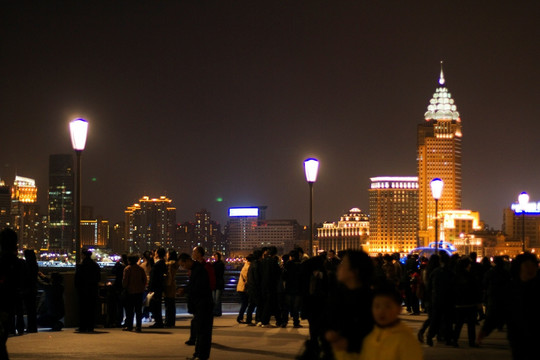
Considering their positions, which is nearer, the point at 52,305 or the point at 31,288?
the point at 31,288

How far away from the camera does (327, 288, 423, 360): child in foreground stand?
5.30 meters

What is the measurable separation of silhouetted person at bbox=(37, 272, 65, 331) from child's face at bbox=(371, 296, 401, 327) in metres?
13.2

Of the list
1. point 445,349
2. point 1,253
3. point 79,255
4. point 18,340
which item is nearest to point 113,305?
point 79,255

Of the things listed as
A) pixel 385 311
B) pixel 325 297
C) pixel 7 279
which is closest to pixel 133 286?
pixel 325 297

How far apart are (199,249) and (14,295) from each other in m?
5.10

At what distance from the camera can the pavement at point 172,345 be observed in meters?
13.6

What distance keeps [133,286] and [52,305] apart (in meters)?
1.73

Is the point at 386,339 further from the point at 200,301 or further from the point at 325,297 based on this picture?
the point at 200,301

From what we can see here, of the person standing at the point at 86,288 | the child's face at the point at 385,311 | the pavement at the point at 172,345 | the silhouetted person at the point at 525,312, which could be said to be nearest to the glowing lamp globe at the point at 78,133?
the person standing at the point at 86,288

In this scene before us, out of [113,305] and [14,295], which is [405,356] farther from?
[113,305]

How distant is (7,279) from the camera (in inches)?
345

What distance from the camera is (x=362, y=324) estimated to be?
18.8ft

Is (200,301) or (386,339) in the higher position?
(386,339)

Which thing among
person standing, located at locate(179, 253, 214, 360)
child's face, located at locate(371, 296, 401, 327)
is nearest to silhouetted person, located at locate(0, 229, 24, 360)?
person standing, located at locate(179, 253, 214, 360)
